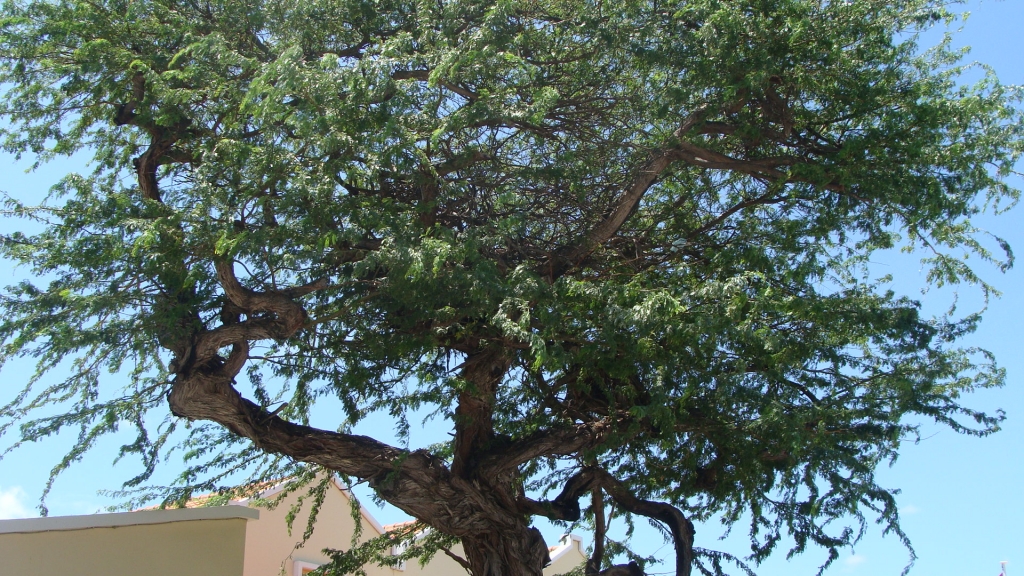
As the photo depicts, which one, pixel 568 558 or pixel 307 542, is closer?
pixel 307 542

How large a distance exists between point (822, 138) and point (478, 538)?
5526mm

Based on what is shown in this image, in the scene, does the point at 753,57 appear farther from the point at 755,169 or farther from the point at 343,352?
the point at 343,352

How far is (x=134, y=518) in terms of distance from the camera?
455 inches

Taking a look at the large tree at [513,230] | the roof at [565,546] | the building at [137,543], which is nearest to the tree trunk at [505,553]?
the large tree at [513,230]

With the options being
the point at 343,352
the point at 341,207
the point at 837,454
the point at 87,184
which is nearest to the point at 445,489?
the point at 343,352

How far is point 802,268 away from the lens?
887 cm

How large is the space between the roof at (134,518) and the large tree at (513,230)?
939 mm

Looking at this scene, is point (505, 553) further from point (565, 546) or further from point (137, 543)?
point (565, 546)

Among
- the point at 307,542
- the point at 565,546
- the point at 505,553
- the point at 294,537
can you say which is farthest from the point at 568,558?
the point at 505,553

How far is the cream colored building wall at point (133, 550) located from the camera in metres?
11.6

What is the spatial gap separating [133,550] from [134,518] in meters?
0.42

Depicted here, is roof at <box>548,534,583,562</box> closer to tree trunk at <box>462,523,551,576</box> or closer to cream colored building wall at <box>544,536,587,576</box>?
cream colored building wall at <box>544,536,587,576</box>

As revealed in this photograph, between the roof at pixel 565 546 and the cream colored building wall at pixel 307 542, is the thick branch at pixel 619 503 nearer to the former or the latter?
the cream colored building wall at pixel 307 542

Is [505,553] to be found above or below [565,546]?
below
